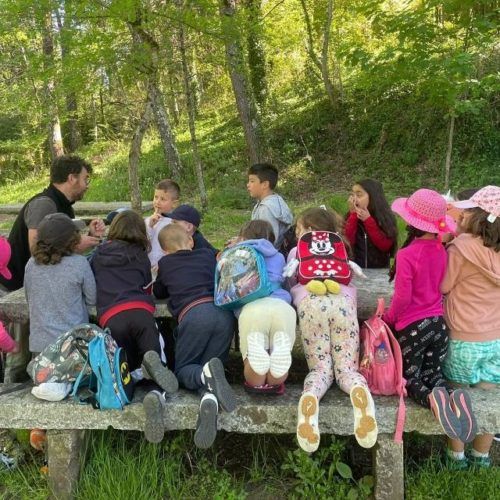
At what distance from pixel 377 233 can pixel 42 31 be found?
471cm

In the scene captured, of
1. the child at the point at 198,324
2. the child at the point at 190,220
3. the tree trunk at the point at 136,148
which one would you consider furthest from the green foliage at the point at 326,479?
the tree trunk at the point at 136,148

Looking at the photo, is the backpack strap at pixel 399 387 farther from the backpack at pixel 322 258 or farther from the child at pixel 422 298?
the backpack at pixel 322 258

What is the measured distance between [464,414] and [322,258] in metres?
1.11

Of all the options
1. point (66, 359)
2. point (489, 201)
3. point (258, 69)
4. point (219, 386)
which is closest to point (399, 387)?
point (219, 386)

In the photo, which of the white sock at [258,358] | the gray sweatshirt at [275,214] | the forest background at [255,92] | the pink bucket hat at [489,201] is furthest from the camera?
the forest background at [255,92]

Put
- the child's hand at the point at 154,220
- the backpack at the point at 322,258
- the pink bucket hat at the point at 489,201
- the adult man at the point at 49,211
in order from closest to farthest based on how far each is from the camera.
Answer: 1. the pink bucket hat at the point at 489,201
2. the backpack at the point at 322,258
3. the adult man at the point at 49,211
4. the child's hand at the point at 154,220

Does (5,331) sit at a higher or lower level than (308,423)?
higher

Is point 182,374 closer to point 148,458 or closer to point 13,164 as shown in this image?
point 148,458

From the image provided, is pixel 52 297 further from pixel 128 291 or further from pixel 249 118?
pixel 249 118

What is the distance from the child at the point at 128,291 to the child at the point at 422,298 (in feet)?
4.66

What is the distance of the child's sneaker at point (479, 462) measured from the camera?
2.85 meters

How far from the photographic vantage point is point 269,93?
1650cm

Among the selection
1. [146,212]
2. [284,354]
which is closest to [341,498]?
[284,354]

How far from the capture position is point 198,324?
118 inches
